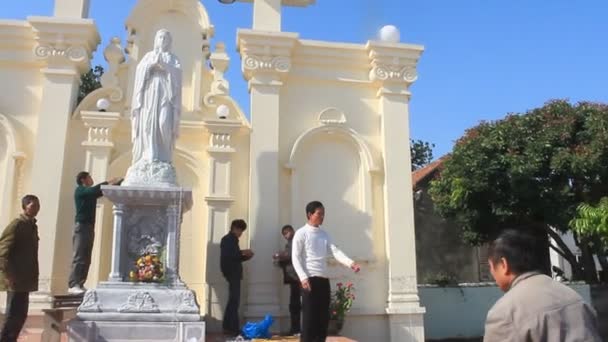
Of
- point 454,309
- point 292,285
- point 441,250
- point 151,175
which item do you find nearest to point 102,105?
point 151,175

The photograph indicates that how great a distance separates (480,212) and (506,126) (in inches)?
75.2

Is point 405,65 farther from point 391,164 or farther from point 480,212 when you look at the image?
point 480,212

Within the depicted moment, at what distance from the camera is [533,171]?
34.2 ft

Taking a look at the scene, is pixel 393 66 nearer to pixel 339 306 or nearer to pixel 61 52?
pixel 339 306

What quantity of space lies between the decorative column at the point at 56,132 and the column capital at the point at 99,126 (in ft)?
1.08

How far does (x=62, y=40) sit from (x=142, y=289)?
14.8ft

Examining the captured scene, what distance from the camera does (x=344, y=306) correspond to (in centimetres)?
781

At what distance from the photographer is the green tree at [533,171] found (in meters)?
10.4

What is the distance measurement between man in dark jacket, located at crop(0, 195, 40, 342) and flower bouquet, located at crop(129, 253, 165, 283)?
1058 mm

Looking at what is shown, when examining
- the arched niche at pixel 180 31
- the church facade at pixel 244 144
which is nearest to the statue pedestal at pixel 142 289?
the church facade at pixel 244 144

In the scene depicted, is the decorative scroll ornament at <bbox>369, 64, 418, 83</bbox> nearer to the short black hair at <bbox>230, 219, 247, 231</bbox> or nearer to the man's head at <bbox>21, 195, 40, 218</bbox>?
the short black hair at <bbox>230, 219, 247, 231</bbox>

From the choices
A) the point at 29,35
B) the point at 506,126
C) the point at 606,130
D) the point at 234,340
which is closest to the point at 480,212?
the point at 506,126

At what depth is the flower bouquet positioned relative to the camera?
6.12 meters

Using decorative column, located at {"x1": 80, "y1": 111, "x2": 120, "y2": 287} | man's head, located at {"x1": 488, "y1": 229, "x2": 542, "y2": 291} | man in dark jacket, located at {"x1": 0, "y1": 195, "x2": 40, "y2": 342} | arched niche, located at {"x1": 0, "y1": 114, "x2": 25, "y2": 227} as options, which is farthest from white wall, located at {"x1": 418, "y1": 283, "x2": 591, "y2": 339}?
man's head, located at {"x1": 488, "y1": 229, "x2": 542, "y2": 291}
